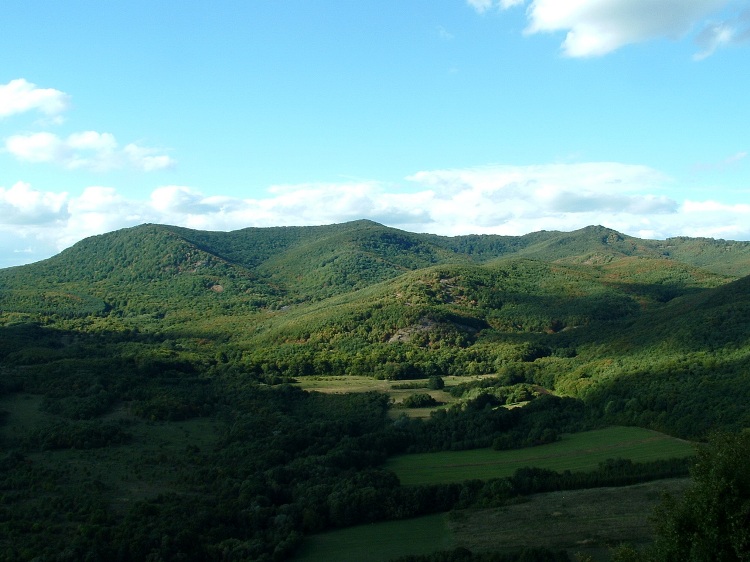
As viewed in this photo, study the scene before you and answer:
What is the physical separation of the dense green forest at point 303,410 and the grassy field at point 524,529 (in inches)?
77.2

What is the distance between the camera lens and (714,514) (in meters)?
27.3

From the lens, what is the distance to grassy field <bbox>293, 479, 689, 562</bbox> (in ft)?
146

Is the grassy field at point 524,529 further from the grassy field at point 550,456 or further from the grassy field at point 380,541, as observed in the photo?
the grassy field at point 550,456

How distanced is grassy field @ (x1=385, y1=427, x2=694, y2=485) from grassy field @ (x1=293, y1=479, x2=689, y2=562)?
7.38 metres

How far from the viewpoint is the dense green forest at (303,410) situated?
49312mm

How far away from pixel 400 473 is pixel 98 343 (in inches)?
3361

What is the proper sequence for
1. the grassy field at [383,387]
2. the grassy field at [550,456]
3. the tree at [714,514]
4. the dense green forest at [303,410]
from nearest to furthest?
the tree at [714,514]
the dense green forest at [303,410]
the grassy field at [550,456]
the grassy field at [383,387]

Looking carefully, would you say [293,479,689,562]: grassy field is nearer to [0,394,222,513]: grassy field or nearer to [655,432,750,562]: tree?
[655,432,750,562]: tree

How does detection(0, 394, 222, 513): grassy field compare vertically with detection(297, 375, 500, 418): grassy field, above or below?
below

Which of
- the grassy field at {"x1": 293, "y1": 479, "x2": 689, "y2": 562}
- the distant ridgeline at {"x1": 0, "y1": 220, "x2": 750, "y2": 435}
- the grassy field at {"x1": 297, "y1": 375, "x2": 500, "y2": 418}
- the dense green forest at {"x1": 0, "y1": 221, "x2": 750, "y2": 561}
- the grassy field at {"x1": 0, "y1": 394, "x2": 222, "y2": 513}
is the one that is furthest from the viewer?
the grassy field at {"x1": 297, "y1": 375, "x2": 500, "y2": 418}

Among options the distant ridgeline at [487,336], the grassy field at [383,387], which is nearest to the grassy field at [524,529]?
the distant ridgeline at [487,336]

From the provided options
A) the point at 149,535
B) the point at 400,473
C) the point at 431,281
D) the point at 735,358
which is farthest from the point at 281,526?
the point at 431,281

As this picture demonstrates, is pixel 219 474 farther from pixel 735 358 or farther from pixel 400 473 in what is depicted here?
pixel 735 358

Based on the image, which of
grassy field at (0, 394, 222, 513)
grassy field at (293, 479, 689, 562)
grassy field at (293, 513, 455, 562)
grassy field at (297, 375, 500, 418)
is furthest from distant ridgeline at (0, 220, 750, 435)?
grassy field at (293, 513, 455, 562)
